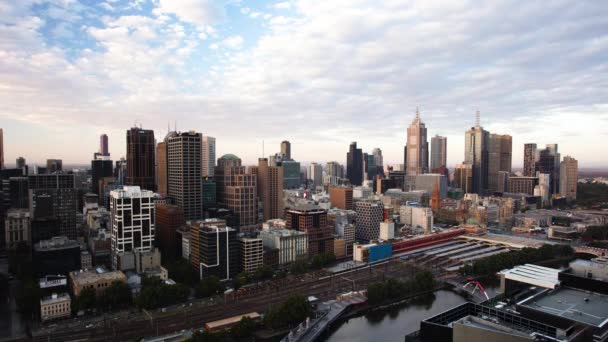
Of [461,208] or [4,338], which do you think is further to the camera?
[461,208]

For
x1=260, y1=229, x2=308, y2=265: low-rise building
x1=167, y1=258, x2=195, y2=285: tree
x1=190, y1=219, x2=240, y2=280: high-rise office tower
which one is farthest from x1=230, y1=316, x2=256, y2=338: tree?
x1=260, y1=229, x2=308, y2=265: low-rise building

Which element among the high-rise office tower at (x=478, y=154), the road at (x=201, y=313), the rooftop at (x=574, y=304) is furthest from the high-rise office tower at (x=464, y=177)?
the rooftop at (x=574, y=304)

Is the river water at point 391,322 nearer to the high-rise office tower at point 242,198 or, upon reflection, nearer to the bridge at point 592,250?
the bridge at point 592,250

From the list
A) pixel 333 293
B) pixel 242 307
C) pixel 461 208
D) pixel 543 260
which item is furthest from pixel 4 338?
pixel 461 208

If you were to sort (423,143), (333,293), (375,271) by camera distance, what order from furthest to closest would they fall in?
(423,143), (375,271), (333,293)

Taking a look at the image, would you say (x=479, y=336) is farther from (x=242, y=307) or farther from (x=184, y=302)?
(x=184, y=302)

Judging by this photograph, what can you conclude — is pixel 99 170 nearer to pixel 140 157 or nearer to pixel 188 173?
pixel 140 157
